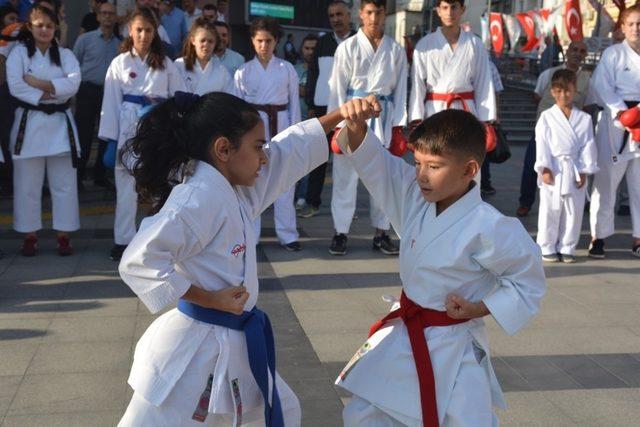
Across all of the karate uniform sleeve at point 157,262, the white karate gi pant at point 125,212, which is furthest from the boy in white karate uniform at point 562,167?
the karate uniform sleeve at point 157,262

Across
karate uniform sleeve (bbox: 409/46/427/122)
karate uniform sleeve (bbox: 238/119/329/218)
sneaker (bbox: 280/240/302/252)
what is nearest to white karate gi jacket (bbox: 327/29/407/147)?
karate uniform sleeve (bbox: 409/46/427/122)

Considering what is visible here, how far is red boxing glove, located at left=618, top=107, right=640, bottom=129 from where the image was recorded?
6.75 meters

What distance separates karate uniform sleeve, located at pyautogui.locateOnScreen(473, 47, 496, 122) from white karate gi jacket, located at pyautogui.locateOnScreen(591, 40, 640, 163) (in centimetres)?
96

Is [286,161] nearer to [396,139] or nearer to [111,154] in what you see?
[111,154]

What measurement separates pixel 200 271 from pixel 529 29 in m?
24.6

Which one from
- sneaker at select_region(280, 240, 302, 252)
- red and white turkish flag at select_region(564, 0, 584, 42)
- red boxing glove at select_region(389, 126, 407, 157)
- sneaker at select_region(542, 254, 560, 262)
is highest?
red and white turkish flag at select_region(564, 0, 584, 42)

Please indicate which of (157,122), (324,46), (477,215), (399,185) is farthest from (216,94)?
(324,46)

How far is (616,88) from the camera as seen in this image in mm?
7031

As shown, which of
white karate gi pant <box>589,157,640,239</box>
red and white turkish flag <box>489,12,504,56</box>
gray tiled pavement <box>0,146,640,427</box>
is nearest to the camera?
gray tiled pavement <box>0,146,640,427</box>

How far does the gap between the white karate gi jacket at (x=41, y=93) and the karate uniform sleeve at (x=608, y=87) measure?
4.23m

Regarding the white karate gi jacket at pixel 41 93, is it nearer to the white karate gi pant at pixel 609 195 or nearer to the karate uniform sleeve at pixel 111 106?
the karate uniform sleeve at pixel 111 106

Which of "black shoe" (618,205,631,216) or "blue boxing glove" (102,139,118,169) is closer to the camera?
"blue boxing glove" (102,139,118,169)

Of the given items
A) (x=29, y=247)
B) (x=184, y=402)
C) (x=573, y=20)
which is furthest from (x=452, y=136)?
(x=573, y=20)

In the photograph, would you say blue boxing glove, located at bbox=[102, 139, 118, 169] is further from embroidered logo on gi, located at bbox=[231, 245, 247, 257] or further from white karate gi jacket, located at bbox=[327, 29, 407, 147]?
embroidered logo on gi, located at bbox=[231, 245, 247, 257]
